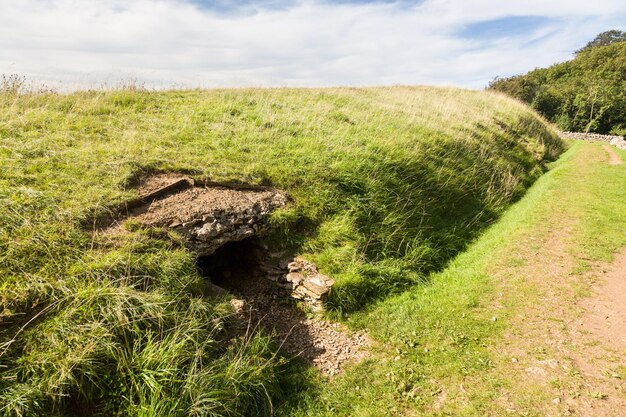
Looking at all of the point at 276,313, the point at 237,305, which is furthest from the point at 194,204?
the point at 276,313

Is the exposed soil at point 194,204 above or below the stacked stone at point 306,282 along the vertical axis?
above

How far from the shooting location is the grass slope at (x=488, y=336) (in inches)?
177

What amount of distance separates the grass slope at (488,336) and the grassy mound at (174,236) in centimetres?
68

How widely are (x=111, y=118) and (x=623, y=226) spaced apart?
14.2 m

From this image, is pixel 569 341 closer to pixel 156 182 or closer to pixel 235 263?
pixel 235 263

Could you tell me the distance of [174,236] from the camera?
601cm

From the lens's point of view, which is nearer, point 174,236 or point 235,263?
point 174,236

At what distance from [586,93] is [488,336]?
56.7 meters

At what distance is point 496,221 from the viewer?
1062cm

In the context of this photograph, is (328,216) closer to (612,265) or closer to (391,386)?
(391,386)

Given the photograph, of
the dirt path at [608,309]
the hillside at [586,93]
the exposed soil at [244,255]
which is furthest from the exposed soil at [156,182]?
the hillside at [586,93]

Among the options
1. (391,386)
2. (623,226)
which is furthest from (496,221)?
(391,386)

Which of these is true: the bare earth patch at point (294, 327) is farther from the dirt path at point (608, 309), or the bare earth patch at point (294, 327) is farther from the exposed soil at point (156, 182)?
the dirt path at point (608, 309)

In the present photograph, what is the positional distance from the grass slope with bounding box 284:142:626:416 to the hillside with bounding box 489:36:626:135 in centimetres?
4427
